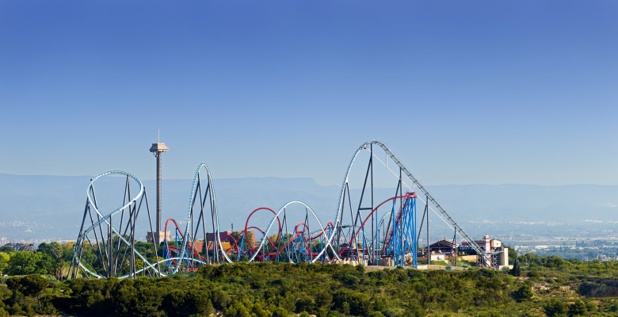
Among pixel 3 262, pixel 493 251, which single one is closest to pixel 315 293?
pixel 3 262

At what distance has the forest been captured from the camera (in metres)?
42.7

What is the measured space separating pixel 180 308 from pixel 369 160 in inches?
1196

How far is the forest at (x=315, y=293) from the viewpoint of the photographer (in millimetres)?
42688

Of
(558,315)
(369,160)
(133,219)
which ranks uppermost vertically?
(369,160)

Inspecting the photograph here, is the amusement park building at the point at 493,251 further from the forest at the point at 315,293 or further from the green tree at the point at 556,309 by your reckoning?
the green tree at the point at 556,309

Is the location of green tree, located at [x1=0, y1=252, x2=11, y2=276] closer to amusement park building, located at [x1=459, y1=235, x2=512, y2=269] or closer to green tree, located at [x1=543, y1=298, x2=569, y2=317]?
amusement park building, located at [x1=459, y1=235, x2=512, y2=269]

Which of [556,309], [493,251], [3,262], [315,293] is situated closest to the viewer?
[556,309]

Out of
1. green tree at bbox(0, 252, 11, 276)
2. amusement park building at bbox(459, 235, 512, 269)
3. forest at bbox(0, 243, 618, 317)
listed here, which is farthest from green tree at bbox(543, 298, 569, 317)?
green tree at bbox(0, 252, 11, 276)

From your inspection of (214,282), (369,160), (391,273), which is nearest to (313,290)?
(214,282)

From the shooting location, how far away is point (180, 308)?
42.8 meters

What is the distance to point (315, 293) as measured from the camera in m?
47.9

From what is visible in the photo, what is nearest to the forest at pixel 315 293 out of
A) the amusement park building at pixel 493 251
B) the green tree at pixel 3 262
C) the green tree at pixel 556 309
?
the green tree at pixel 556 309

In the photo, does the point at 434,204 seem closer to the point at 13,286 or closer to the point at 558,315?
the point at 558,315

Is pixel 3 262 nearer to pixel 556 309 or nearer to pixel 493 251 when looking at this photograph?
pixel 493 251
